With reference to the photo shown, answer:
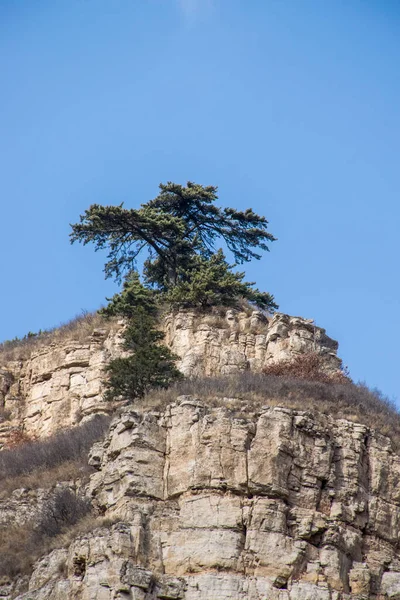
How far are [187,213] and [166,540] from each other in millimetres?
25970

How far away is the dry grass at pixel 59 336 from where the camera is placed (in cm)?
5784

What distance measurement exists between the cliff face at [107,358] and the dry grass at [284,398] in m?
4.39

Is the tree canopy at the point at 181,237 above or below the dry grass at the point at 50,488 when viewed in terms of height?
above

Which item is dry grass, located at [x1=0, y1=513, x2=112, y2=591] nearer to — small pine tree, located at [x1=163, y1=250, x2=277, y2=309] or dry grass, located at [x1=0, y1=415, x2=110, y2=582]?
dry grass, located at [x1=0, y1=415, x2=110, y2=582]

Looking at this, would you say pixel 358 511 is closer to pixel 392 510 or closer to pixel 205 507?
pixel 392 510

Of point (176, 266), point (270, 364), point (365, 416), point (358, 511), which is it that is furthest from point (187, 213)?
point (358, 511)

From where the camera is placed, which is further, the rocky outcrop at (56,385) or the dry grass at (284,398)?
the rocky outcrop at (56,385)

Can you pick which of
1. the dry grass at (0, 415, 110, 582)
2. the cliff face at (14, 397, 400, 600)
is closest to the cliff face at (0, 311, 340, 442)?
the dry grass at (0, 415, 110, 582)

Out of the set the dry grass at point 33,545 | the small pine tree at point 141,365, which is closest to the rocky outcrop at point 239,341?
the small pine tree at point 141,365

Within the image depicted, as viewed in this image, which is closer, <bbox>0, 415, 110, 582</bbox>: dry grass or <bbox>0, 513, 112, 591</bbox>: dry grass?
<bbox>0, 513, 112, 591</bbox>: dry grass

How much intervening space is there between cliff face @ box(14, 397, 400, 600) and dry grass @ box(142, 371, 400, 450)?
26.0 inches

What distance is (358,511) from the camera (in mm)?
41062

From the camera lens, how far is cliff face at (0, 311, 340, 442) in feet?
173

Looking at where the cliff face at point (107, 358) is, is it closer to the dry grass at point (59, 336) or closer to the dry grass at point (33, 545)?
the dry grass at point (59, 336)
